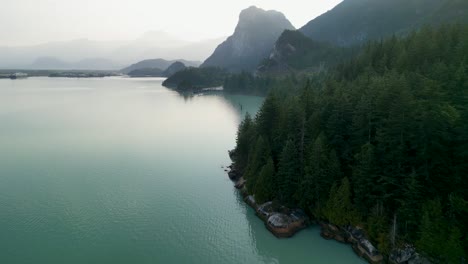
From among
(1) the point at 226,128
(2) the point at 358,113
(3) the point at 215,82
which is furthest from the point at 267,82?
(2) the point at 358,113

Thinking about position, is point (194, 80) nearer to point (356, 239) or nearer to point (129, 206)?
point (129, 206)

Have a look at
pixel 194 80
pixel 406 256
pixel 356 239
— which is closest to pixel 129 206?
pixel 356 239

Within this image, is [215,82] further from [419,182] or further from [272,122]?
[419,182]

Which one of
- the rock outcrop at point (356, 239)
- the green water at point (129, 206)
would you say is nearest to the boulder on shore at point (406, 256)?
the rock outcrop at point (356, 239)

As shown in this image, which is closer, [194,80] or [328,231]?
[328,231]

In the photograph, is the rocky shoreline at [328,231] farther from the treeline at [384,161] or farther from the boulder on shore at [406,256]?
the treeline at [384,161]

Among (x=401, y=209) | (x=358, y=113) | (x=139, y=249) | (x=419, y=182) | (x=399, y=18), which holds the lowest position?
(x=139, y=249)
